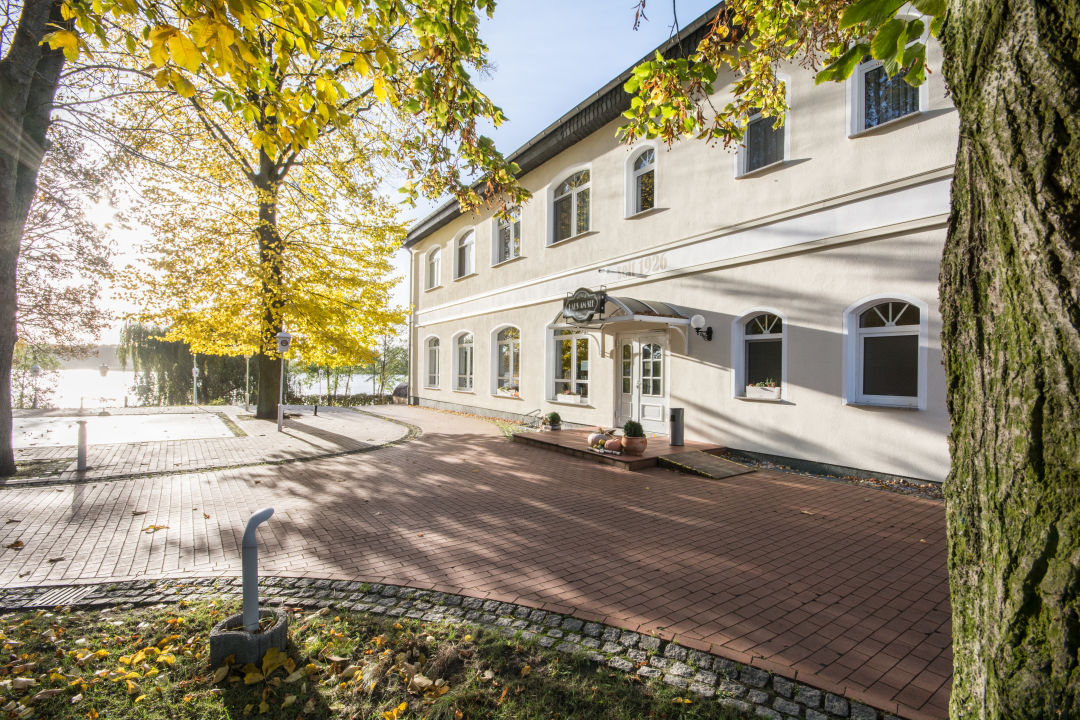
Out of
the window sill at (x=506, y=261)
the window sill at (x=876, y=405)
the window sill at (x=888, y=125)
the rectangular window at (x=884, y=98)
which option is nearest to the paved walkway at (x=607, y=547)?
the window sill at (x=876, y=405)

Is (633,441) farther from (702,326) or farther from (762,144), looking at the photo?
(762,144)

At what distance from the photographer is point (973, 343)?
1.44 metres

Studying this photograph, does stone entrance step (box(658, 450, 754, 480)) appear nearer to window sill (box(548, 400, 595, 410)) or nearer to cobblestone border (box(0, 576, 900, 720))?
window sill (box(548, 400, 595, 410))

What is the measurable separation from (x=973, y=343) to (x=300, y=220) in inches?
651

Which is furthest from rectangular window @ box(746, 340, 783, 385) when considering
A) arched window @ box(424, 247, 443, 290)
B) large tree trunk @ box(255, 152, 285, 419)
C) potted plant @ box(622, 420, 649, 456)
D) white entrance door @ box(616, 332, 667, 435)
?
arched window @ box(424, 247, 443, 290)

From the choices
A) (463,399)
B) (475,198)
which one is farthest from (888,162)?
(463,399)

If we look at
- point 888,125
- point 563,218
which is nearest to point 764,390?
point 888,125

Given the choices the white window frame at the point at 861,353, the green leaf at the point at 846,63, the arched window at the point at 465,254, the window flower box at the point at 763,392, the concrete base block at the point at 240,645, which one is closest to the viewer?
the concrete base block at the point at 240,645

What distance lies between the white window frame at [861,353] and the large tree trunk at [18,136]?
1187 centimetres

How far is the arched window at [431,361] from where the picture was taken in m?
21.0

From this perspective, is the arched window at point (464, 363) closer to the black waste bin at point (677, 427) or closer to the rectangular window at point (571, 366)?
the rectangular window at point (571, 366)

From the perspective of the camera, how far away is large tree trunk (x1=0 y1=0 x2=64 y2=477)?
23.8ft

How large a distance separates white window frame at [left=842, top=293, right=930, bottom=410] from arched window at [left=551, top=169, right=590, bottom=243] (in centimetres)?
674

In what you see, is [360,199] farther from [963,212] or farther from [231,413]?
[963,212]
